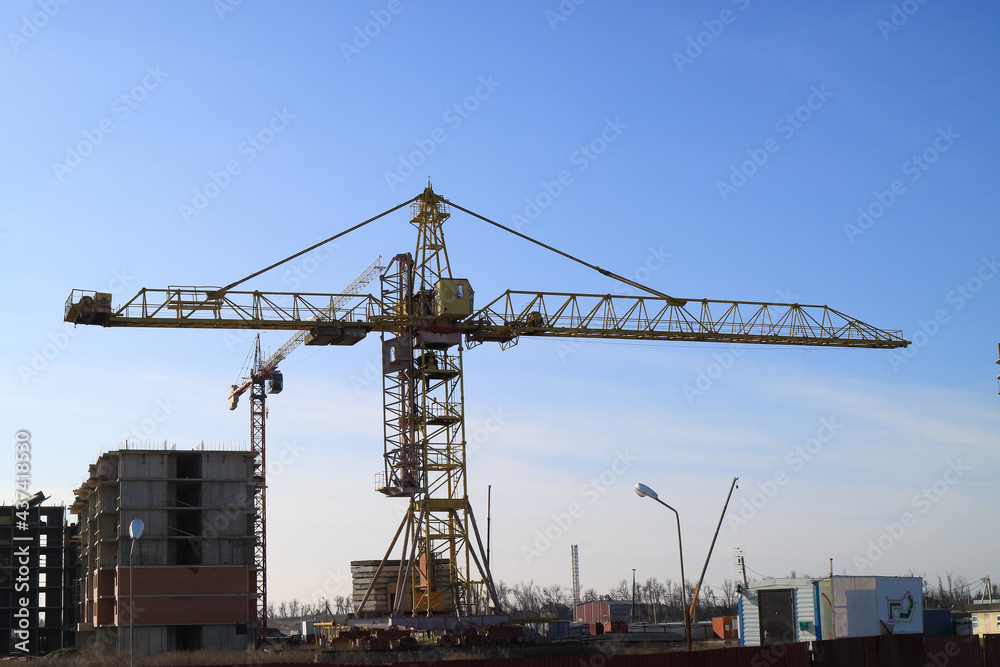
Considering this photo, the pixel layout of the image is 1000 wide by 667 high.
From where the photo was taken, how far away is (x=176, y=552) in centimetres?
7031

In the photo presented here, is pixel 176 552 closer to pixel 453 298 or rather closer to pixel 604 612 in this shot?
pixel 453 298

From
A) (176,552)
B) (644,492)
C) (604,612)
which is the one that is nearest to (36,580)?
(176,552)

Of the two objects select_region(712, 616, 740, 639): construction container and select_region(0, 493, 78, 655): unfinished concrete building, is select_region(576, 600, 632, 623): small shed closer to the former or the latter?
select_region(712, 616, 740, 639): construction container

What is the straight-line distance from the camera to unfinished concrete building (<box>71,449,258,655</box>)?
67.1 metres

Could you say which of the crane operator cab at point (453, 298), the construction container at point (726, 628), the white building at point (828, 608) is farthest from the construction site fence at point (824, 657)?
the construction container at point (726, 628)

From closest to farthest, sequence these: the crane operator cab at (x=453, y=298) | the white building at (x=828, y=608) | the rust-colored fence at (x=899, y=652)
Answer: the rust-colored fence at (x=899, y=652) → the white building at (x=828, y=608) → the crane operator cab at (x=453, y=298)

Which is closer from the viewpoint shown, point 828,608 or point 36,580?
point 828,608

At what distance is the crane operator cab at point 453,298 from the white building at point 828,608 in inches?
949

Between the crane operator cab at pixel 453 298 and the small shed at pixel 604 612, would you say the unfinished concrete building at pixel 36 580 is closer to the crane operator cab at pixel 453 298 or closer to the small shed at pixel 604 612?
the crane operator cab at pixel 453 298

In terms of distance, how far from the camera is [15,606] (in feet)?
305

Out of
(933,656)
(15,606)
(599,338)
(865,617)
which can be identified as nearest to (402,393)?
(599,338)

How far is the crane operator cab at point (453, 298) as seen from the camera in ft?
193

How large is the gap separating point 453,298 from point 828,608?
28.1 meters

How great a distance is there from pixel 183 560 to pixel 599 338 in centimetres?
3014
